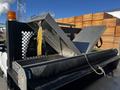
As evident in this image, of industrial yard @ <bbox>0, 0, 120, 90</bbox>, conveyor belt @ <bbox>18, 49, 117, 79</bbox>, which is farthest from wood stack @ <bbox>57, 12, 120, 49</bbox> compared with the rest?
conveyor belt @ <bbox>18, 49, 117, 79</bbox>

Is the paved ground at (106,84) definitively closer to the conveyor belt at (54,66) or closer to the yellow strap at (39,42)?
the conveyor belt at (54,66)

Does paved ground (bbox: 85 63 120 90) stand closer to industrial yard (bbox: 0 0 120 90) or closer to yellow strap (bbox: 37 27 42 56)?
industrial yard (bbox: 0 0 120 90)

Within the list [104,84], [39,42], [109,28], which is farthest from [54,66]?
[109,28]

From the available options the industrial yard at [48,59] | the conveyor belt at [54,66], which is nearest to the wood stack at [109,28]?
the industrial yard at [48,59]

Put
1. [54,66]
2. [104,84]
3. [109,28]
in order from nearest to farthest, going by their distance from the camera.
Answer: [54,66] < [104,84] < [109,28]

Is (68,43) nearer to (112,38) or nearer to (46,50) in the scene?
(46,50)

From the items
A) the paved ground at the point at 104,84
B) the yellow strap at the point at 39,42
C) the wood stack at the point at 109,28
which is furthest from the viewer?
the wood stack at the point at 109,28

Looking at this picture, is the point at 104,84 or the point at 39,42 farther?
the point at 104,84

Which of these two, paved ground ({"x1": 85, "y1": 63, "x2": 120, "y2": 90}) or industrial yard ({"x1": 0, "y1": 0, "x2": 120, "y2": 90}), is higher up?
industrial yard ({"x1": 0, "y1": 0, "x2": 120, "y2": 90})

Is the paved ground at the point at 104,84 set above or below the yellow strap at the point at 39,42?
below

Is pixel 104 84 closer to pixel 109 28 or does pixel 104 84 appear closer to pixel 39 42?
pixel 39 42

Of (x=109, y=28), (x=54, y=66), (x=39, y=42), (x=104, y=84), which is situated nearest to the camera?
(x=54, y=66)

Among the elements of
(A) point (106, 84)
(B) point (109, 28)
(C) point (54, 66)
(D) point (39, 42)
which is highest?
(B) point (109, 28)

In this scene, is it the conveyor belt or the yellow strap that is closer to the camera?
the conveyor belt
